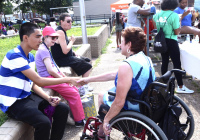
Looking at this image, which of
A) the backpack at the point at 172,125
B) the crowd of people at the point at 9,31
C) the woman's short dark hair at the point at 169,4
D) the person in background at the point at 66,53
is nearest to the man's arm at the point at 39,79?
the backpack at the point at 172,125

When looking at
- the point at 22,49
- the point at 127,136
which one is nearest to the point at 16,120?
the point at 22,49

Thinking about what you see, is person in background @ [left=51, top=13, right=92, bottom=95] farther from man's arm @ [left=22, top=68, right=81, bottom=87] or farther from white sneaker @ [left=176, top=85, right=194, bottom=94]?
white sneaker @ [left=176, top=85, right=194, bottom=94]

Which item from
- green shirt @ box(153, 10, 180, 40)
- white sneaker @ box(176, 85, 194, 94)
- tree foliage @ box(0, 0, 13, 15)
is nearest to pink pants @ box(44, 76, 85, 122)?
white sneaker @ box(176, 85, 194, 94)

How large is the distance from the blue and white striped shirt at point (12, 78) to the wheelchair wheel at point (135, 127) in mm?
1131

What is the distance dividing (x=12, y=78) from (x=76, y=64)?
7.03 ft

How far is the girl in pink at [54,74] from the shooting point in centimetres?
346

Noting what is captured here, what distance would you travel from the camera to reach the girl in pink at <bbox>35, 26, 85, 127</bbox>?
136 inches

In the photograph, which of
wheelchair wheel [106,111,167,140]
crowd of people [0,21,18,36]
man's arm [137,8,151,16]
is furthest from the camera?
crowd of people [0,21,18,36]

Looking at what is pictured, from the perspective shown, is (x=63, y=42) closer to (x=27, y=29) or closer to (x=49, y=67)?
(x=49, y=67)

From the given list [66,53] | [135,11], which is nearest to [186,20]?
[135,11]

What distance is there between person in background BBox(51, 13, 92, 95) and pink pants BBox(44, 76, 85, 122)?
2.70 feet

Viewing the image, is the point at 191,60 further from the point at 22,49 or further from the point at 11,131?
A: the point at 11,131

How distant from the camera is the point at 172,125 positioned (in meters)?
2.29

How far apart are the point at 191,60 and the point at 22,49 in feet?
11.1
